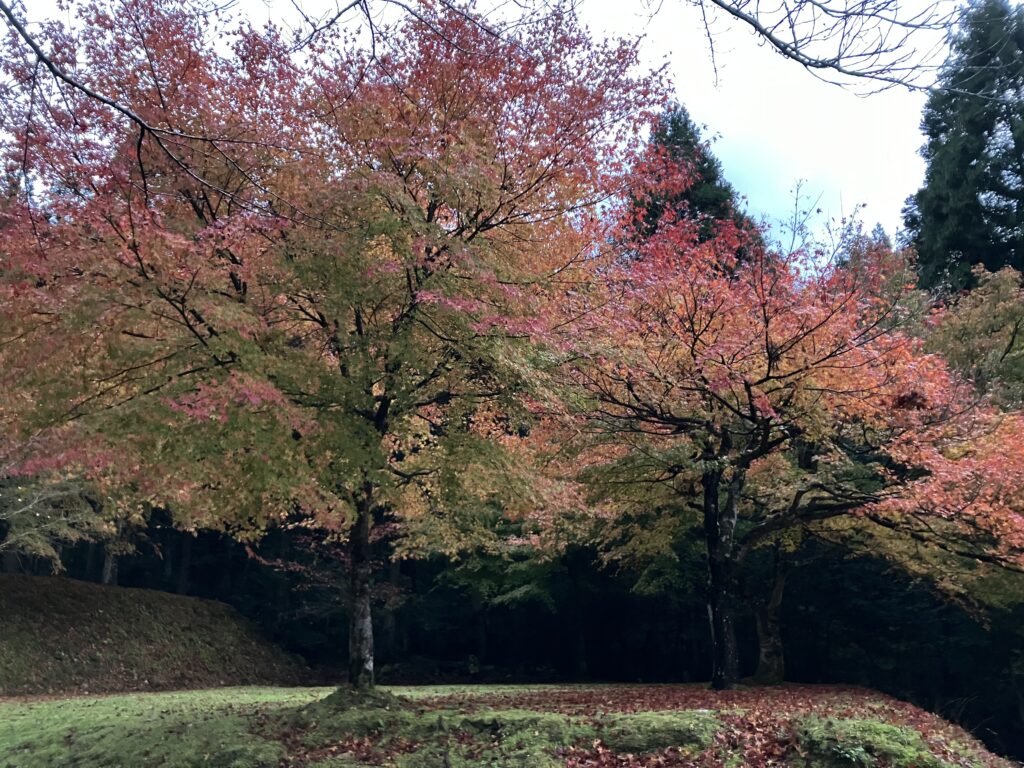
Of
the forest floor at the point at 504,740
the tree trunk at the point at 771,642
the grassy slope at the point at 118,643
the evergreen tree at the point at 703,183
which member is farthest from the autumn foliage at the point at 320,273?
the evergreen tree at the point at 703,183

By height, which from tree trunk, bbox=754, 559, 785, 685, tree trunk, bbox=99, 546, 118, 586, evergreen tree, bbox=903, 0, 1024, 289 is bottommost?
tree trunk, bbox=754, 559, 785, 685

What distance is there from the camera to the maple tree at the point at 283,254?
6574mm

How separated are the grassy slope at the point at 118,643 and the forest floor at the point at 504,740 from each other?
11257 millimetres

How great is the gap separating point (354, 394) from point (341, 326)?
2.55 feet

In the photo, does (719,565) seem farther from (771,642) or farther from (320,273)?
(320,273)

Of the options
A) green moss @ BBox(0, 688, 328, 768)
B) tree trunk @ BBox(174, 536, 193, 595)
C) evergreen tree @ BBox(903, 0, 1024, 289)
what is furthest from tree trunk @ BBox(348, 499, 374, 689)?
tree trunk @ BBox(174, 536, 193, 595)

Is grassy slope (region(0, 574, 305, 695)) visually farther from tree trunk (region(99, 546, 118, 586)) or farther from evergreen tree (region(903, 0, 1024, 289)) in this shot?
evergreen tree (region(903, 0, 1024, 289))

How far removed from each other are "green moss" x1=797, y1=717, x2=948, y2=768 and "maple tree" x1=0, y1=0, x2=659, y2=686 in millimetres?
3866

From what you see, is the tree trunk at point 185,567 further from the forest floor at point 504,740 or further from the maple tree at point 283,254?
the maple tree at point 283,254

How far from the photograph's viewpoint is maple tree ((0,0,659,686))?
6.57m

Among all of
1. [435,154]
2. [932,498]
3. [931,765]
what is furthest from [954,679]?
[435,154]

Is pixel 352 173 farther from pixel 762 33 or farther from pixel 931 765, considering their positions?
pixel 931 765

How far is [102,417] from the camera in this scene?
6629mm

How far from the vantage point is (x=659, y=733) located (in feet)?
21.7
